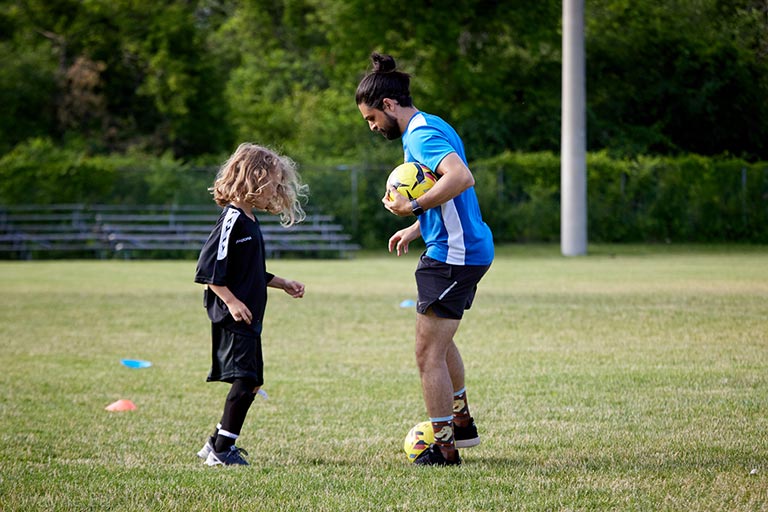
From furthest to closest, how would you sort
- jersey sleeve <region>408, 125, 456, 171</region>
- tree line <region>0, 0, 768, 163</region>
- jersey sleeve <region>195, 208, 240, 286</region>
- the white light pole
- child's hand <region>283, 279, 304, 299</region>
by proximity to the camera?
tree line <region>0, 0, 768, 163</region>, the white light pole, child's hand <region>283, 279, 304, 299</region>, jersey sleeve <region>195, 208, 240, 286</region>, jersey sleeve <region>408, 125, 456, 171</region>

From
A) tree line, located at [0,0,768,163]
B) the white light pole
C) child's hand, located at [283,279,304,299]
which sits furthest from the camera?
tree line, located at [0,0,768,163]

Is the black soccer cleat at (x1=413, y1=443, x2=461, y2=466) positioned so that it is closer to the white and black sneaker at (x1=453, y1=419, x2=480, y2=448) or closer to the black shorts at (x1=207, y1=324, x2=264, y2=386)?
the white and black sneaker at (x1=453, y1=419, x2=480, y2=448)

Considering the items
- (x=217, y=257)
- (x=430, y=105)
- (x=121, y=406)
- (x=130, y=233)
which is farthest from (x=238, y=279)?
(x=430, y=105)

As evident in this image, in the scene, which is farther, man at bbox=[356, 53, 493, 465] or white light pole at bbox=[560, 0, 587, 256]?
white light pole at bbox=[560, 0, 587, 256]

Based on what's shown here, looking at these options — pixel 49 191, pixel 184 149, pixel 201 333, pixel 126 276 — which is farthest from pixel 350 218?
pixel 201 333

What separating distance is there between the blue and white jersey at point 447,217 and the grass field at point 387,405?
105 cm

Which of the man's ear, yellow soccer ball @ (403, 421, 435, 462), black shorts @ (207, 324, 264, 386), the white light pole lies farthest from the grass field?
the white light pole

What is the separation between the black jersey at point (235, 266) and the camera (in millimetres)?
5238

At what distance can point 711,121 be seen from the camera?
3341 centimetres

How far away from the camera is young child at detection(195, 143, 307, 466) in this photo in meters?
5.24

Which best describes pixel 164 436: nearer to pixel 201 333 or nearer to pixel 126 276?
pixel 201 333

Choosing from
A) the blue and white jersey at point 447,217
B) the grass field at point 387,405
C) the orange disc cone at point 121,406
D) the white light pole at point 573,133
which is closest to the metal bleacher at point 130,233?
the white light pole at point 573,133

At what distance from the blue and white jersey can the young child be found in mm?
713

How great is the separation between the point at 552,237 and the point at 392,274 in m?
12.0
